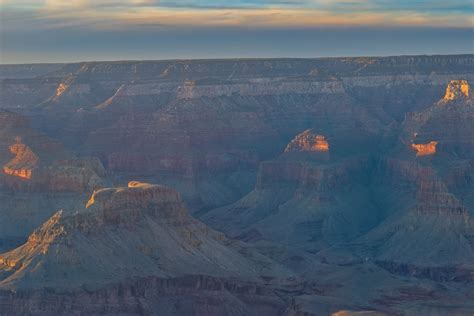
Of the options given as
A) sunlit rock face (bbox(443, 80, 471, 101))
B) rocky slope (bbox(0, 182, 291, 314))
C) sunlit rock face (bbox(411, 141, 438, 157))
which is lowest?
rocky slope (bbox(0, 182, 291, 314))

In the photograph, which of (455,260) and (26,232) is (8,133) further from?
(455,260)

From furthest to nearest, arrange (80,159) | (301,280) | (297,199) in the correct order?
(297,199) → (80,159) → (301,280)

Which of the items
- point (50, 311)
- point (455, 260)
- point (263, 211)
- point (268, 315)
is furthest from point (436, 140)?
point (50, 311)

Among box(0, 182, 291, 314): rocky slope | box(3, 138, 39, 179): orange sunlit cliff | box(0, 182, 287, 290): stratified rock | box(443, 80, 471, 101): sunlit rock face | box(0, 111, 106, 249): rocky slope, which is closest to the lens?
box(0, 182, 291, 314): rocky slope

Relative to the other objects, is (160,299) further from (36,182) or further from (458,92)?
(458,92)

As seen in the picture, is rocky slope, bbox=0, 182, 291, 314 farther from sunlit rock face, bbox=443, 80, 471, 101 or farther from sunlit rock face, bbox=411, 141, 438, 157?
sunlit rock face, bbox=443, 80, 471, 101

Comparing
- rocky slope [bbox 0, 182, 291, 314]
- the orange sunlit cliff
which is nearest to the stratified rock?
rocky slope [bbox 0, 182, 291, 314]

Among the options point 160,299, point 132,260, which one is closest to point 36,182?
point 132,260

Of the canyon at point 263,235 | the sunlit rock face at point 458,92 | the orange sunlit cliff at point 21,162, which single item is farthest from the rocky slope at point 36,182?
the sunlit rock face at point 458,92
